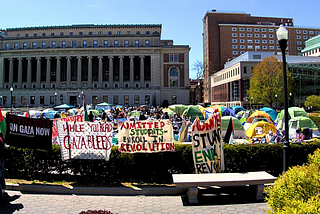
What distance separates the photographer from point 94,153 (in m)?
8.36

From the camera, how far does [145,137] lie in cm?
848

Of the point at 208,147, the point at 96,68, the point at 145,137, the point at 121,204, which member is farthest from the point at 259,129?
the point at 96,68

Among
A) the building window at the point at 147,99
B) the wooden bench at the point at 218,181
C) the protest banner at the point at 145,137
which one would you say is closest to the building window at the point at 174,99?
the building window at the point at 147,99

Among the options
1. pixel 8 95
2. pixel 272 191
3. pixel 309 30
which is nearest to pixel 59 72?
pixel 8 95

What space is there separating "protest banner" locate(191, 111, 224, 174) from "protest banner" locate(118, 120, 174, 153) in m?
0.87

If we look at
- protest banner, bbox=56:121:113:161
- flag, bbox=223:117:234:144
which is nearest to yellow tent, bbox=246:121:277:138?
flag, bbox=223:117:234:144

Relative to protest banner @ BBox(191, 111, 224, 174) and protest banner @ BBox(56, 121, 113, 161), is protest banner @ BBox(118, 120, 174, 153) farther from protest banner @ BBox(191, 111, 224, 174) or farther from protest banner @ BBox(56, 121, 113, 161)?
protest banner @ BBox(191, 111, 224, 174)

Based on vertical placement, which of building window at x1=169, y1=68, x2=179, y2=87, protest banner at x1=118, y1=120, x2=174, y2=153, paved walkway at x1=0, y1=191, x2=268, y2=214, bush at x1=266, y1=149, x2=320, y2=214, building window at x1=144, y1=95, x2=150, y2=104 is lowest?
paved walkway at x1=0, y1=191, x2=268, y2=214

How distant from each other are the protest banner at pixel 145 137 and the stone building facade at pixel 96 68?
7184 centimetres

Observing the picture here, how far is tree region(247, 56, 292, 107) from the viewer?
49500 mm

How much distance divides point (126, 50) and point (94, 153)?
7746 centimetres

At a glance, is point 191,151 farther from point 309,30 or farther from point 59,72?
point 309,30

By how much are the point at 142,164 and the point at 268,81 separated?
4857 cm

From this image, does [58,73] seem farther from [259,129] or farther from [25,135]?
[25,135]
